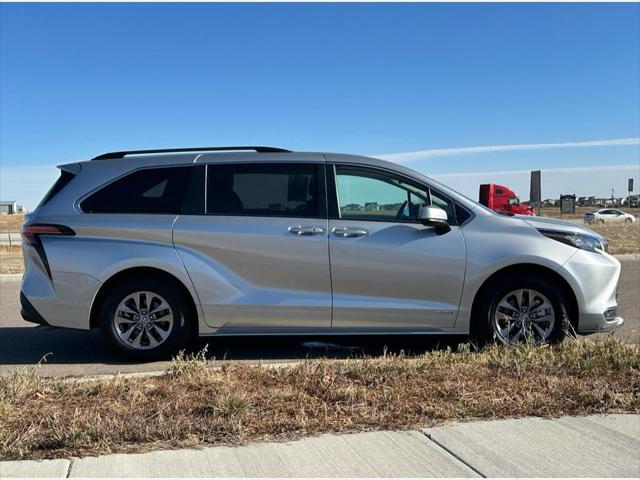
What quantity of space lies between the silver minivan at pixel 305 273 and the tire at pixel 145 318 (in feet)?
0.04

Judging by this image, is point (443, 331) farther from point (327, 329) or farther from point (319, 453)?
point (319, 453)

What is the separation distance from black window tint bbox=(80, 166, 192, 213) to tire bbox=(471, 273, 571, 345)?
2.94 meters

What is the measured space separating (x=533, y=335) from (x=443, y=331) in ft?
2.64

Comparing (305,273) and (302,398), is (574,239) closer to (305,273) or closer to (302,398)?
(305,273)

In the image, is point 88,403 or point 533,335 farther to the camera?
point 533,335

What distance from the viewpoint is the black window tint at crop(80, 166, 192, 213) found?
565 cm

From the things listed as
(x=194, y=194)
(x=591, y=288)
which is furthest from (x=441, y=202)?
(x=194, y=194)

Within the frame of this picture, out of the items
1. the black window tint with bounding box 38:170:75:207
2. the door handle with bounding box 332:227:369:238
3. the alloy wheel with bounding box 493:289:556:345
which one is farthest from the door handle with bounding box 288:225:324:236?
the black window tint with bounding box 38:170:75:207

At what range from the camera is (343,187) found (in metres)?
5.67

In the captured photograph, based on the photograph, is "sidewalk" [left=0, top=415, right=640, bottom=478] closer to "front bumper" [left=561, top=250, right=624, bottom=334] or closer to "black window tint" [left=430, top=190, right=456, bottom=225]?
"front bumper" [left=561, top=250, right=624, bottom=334]

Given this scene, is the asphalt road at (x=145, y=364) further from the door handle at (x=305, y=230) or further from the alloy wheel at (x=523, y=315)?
the door handle at (x=305, y=230)

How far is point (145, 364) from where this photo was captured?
219 inches

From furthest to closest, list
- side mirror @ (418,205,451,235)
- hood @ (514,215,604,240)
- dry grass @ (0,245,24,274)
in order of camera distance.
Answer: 1. dry grass @ (0,245,24,274)
2. hood @ (514,215,604,240)
3. side mirror @ (418,205,451,235)

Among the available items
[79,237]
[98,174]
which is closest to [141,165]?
[98,174]
